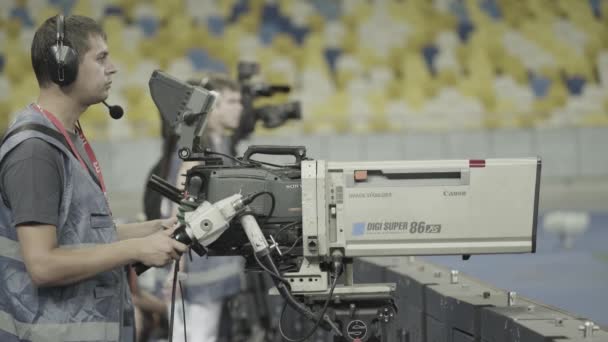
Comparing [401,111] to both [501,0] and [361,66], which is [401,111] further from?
[501,0]

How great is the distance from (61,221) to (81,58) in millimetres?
423

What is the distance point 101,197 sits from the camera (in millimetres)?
3068

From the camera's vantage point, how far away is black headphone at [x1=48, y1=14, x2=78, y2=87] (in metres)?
2.98

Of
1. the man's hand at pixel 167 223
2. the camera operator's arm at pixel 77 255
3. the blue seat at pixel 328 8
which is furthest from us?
the blue seat at pixel 328 8

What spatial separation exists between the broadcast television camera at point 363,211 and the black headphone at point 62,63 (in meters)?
0.40

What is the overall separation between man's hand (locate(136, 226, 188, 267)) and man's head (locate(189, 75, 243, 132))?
2.55 m

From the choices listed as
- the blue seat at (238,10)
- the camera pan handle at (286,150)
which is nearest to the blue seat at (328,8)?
the blue seat at (238,10)

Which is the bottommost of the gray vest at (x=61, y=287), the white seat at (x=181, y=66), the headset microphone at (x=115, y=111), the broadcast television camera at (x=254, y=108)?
the gray vest at (x=61, y=287)

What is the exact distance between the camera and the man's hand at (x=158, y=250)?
2936 mm

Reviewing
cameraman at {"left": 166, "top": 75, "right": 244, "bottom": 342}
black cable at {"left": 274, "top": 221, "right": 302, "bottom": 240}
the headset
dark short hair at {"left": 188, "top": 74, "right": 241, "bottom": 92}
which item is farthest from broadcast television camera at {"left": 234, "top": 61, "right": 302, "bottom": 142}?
the headset

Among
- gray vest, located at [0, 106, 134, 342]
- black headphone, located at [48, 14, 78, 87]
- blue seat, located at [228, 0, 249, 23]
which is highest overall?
blue seat, located at [228, 0, 249, 23]

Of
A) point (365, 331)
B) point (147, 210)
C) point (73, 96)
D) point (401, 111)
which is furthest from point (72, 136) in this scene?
point (401, 111)

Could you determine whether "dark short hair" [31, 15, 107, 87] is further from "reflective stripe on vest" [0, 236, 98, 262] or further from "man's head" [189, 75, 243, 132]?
"man's head" [189, 75, 243, 132]

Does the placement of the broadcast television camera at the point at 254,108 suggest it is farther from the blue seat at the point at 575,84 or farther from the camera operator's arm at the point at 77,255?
the blue seat at the point at 575,84
